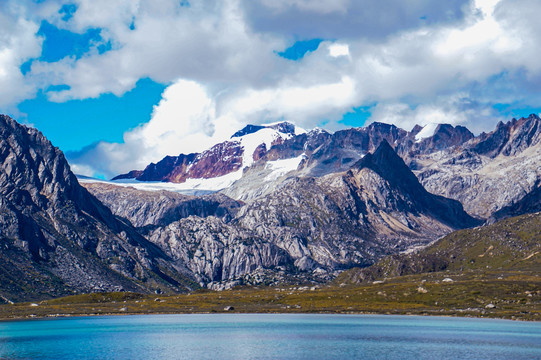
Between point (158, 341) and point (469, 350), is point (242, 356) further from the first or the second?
point (469, 350)

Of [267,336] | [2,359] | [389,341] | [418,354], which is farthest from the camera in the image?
[267,336]

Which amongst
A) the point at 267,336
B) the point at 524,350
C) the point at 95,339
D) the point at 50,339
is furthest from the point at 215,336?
the point at 524,350

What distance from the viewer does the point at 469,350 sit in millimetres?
149500

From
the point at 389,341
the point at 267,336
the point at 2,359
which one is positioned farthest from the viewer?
the point at 267,336

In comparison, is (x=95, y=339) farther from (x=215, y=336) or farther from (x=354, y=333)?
(x=354, y=333)

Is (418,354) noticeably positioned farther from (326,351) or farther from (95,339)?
(95,339)

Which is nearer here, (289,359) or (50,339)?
(289,359)

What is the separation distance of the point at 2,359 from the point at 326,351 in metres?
68.7

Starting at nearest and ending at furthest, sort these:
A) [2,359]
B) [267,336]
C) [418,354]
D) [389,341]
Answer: [2,359], [418,354], [389,341], [267,336]

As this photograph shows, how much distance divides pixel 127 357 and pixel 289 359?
3400 centimetres

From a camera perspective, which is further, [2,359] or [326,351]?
[326,351]

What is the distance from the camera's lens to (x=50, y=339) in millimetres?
176000

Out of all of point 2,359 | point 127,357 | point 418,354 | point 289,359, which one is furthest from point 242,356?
point 2,359

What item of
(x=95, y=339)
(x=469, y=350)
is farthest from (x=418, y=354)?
(x=95, y=339)
